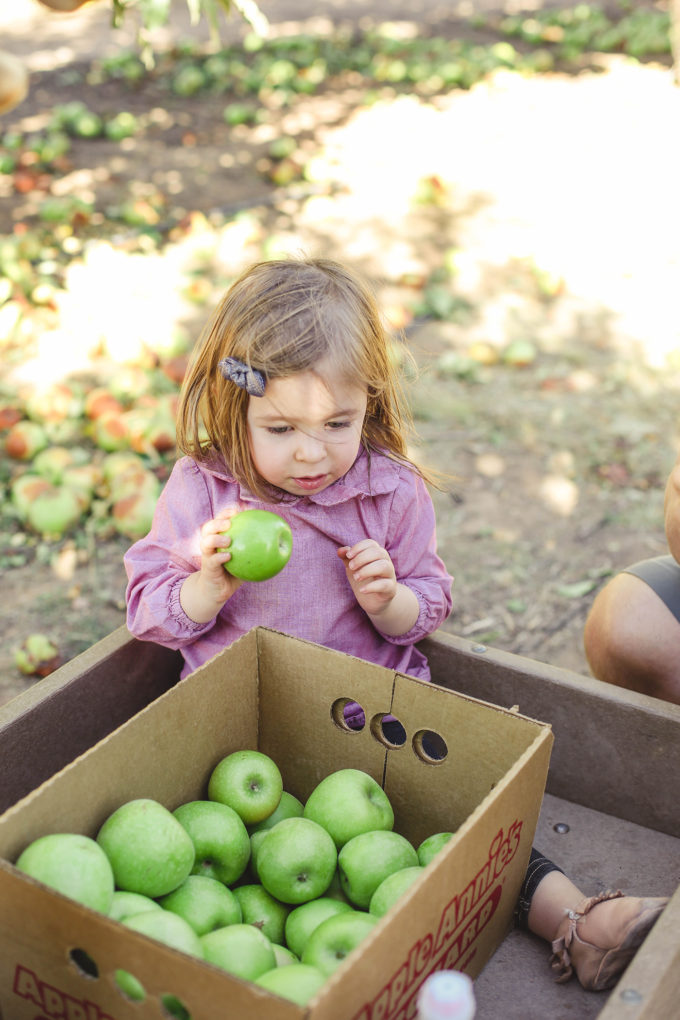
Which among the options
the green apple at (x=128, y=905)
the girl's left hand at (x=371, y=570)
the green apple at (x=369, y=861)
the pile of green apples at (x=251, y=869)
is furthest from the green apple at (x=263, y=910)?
the girl's left hand at (x=371, y=570)

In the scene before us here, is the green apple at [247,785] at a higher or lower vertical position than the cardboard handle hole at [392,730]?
higher

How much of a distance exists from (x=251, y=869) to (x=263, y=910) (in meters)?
0.14

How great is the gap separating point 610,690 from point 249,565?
31.5 inches

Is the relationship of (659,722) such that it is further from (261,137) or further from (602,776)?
(261,137)

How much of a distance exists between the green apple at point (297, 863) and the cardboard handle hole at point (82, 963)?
1.09 ft

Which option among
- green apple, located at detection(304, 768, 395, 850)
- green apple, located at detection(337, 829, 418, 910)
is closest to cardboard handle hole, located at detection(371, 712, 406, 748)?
green apple, located at detection(304, 768, 395, 850)

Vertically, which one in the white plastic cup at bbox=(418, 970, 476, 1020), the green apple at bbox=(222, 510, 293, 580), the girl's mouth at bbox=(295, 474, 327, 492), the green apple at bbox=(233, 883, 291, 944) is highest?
the white plastic cup at bbox=(418, 970, 476, 1020)

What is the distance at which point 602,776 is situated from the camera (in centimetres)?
213

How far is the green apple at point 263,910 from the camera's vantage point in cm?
169

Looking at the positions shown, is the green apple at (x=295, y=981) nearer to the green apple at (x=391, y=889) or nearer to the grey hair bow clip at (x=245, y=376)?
the green apple at (x=391, y=889)

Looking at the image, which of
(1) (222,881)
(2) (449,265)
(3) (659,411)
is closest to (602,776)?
(1) (222,881)

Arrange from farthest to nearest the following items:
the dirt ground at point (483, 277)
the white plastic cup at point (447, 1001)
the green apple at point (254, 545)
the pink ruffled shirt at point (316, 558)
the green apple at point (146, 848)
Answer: the dirt ground at point (483, 277), the pink ruffled shirt at point (316, 558), the green apple at point (254, 545), the green apple at point (146, 848), the white plastic cup at point (447, 1001)

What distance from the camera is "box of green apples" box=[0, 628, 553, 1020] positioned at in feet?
4.18

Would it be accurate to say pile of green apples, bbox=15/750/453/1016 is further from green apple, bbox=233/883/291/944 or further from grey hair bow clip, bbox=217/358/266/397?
grey hair bow clip, bbox=217/358/266/397
